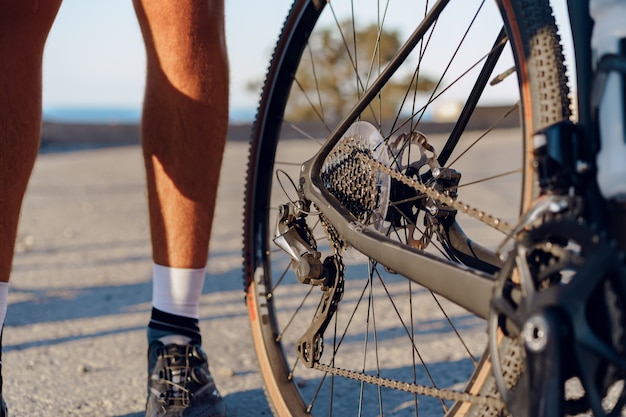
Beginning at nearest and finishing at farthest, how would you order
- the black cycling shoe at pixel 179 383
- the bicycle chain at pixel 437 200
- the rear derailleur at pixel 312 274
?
the bicycle chain at pixel 437 200 < the rear derailleur at pixel 312 274 < the black cycling shoe at pixel 179 383

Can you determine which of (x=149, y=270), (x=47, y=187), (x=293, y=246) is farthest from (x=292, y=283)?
(x=47, y=187)

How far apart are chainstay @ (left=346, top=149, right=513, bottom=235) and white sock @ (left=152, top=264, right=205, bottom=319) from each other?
56cm

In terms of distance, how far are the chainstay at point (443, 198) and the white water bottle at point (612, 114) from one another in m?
0.14

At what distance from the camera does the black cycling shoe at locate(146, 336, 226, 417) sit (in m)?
1.76

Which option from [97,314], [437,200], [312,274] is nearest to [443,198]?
[437,200]

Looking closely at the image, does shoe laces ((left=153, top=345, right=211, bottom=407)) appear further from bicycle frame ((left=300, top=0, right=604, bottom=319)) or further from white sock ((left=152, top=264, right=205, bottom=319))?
bicycle frame ((left=300, top=0, right=604, bottom=319))

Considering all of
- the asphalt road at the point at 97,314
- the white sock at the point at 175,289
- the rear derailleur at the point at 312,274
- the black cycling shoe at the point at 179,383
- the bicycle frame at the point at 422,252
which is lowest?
the asphalt road at the point at 97,314

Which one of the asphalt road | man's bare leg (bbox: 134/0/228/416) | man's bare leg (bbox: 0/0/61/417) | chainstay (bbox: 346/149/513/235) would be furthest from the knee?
the asphalt road

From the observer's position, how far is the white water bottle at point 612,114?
970mm

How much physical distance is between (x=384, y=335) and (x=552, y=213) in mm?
1612

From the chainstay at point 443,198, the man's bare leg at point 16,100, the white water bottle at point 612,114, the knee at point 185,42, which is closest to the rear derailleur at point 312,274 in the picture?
the chainstay at point 443,198

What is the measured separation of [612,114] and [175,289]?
1138 millimetres

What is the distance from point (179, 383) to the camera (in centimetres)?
178

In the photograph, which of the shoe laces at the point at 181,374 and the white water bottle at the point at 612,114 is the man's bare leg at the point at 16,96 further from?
the white water bottle at the point at 612,114
